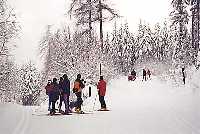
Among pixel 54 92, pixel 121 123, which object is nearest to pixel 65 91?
pixel 54 92

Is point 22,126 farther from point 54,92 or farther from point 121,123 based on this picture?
point 54,92

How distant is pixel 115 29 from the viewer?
75625 millimetres

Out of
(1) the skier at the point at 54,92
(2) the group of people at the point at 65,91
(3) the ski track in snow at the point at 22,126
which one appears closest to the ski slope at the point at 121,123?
(3) the ski track in snow at the point at 22,126

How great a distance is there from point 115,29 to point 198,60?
1832 inches

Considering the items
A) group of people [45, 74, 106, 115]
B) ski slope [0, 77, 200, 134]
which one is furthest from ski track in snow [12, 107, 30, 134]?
group of people [45, 74, 106, 115]

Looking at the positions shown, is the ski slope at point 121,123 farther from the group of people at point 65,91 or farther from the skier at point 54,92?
the skier at point 54,92

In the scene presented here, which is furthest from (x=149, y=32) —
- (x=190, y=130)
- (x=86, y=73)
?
(x=190, y=130)

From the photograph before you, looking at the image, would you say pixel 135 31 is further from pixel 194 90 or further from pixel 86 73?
pixel 194 90

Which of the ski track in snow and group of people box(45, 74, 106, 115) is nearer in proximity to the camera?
the ski track in snow

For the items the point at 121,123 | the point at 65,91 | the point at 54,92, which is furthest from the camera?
the point at 54,92

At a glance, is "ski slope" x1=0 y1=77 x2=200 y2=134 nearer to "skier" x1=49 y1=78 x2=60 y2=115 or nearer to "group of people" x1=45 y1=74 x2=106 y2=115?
"group of people" x1=45 y1=74 x2=106 y2=115

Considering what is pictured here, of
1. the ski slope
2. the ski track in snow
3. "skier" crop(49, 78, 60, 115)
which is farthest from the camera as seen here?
"skier" crop(49, 78, 60, 115)

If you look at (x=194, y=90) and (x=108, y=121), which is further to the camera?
(x=194, y=90)

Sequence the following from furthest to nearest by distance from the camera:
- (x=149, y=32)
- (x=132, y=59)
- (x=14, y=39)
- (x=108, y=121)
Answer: (x=149, y=32), (x=132, y=59), (x=14, y=39), (x=108, y=121)
